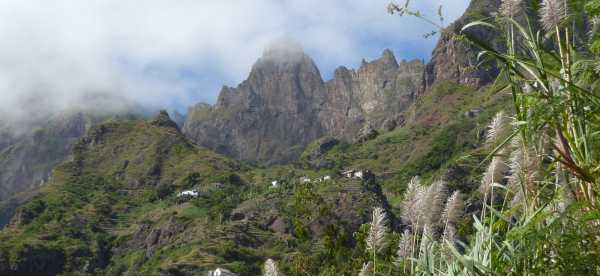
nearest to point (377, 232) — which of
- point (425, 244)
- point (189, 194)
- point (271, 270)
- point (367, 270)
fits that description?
point (367, 270)

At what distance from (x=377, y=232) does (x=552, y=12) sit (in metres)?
1.65

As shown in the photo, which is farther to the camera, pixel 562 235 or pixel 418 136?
pixel 418 136

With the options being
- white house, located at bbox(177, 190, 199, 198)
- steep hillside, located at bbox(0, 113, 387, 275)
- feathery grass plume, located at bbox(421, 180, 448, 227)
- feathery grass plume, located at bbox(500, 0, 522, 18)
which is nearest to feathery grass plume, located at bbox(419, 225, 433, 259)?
feathery grass plume, located at bbox(421, 180, 448, 227)

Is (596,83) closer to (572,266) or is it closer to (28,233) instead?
(572,266)

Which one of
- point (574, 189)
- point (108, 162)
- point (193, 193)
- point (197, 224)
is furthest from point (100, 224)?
point (574, 189)

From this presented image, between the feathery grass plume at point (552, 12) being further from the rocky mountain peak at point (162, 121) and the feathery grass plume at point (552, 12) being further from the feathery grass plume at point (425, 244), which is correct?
the rocky mountain peak at point (162, 121)

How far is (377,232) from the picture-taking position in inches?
159

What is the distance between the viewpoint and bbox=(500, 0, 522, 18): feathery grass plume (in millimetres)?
3234

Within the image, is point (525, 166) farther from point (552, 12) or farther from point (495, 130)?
point (552, 12)

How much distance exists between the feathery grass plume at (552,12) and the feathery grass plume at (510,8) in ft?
0.39

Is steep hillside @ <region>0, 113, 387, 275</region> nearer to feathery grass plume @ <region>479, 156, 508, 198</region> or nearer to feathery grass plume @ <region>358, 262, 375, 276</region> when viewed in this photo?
feathery grass plume @ <region>358, 262, 375, 276</region>

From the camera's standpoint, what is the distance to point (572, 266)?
257cm

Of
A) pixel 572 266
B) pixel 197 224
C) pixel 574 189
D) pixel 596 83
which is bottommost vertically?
pixel 572 266

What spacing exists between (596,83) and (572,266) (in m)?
0.81
